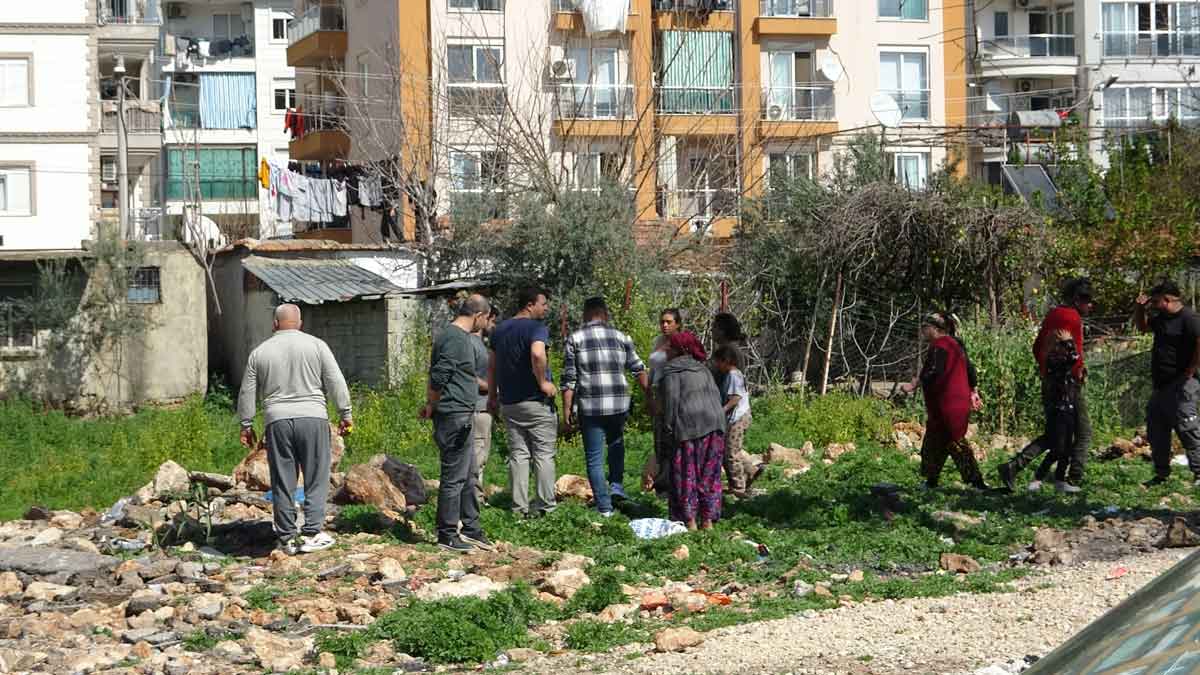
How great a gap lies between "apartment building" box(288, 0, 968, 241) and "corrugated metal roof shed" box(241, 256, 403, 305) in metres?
2.50

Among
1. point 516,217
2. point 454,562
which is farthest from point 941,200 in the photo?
point 454,562

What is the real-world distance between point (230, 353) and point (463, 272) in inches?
291

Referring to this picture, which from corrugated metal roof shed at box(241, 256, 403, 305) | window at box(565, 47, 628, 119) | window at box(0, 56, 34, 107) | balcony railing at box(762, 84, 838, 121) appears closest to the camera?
corrugated metal roof shed at box(241, 256, 403, 305)

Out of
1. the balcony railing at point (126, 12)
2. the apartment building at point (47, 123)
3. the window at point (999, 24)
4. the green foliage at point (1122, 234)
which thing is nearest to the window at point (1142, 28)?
the window at point (999, 24)

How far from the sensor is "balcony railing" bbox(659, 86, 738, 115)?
38.3 meters

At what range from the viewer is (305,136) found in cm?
4153

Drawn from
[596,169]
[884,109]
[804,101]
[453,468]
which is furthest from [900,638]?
[804,101]

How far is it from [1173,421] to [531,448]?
218 inches

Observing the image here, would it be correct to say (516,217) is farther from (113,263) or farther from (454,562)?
(454,562)

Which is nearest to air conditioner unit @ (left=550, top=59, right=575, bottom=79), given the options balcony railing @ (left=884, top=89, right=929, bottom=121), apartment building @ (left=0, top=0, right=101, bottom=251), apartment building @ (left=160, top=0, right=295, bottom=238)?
apartment building @ (left=0, top=0, right=101, bottom=251)

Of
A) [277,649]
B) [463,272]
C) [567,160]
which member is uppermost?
[567,160]

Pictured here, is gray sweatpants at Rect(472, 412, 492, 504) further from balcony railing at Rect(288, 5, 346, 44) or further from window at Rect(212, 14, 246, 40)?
window at Rect(212, 14, 246, 40)

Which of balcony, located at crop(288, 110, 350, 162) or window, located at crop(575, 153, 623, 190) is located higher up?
balcony, located at crop(288, 110, 350, 162)

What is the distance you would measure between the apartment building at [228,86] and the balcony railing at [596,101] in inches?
1043
